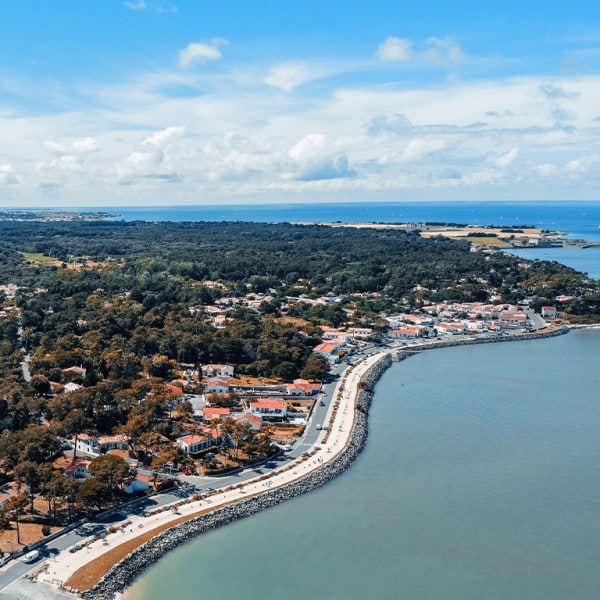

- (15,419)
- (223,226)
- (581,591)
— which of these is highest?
(223,226)

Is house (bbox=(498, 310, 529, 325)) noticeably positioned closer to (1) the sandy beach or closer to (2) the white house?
(1) the sandy beach

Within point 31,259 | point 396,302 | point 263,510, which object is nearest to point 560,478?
point 263,510

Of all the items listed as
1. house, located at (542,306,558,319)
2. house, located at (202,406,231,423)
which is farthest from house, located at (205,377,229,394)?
house, located at (542,306,558,319)

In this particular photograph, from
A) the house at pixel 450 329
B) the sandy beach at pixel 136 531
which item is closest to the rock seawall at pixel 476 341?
the house at pixel 450 329

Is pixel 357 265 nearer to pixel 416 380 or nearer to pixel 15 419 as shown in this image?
pixel 416 380

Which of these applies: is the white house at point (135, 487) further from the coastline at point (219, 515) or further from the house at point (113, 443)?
the house at point (113, 443)

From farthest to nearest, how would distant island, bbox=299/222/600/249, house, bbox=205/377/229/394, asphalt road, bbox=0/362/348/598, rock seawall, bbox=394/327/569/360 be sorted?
distant island, bbox=299/222/600/249 < rock seawall, bbox=394/327/569/360 < house, bbox=205/377/229/394 < asphalt road, bbox=0/362/348/598

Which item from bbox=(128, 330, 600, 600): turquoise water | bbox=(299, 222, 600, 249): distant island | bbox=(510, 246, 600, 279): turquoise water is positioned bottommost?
bbox=(128, 330, 600, 600): turquoise water
